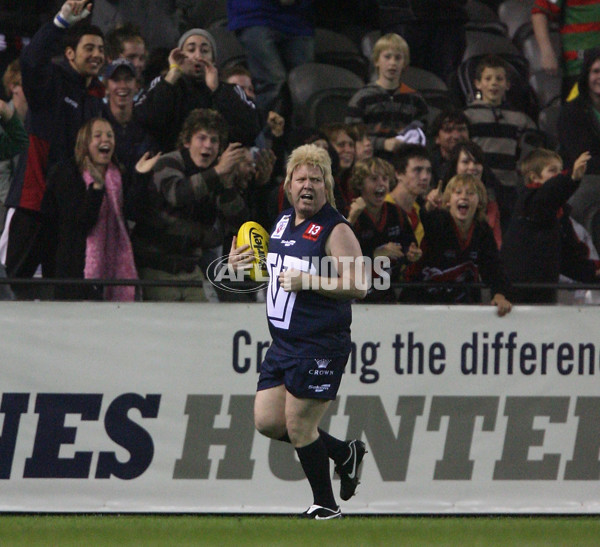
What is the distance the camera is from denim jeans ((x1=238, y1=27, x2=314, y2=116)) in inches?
394

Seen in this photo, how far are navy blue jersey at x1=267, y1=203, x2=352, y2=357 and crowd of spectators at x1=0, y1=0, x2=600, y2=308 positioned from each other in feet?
4.93

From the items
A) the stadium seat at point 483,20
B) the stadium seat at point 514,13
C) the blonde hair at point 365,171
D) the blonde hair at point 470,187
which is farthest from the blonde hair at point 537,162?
the stadium seat at point 514,13

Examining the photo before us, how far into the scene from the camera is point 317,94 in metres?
10.4

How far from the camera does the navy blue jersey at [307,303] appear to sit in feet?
20.4

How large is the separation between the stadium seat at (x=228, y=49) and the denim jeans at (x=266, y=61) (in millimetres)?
172

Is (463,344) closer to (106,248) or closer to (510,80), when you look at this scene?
(106,248)

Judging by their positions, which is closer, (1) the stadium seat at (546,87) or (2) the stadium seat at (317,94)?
(2) the stadium seat at (317,94)

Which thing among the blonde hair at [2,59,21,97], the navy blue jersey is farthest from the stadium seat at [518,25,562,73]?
the navy blue jersey

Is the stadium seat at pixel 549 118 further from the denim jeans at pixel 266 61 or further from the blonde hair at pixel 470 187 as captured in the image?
the blonde hair at pixel 470 187

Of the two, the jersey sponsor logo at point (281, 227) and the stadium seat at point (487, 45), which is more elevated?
the stadium seat at point (487, 45)

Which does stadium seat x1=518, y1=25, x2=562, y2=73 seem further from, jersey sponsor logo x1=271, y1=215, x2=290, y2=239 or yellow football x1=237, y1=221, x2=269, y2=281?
jersey sponsor logo x1=271, y1=215, x2=290, y2=239

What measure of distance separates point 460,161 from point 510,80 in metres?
2.52

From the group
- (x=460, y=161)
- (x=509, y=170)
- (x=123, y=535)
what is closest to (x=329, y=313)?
(x=123, y=535)

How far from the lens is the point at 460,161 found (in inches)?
349
